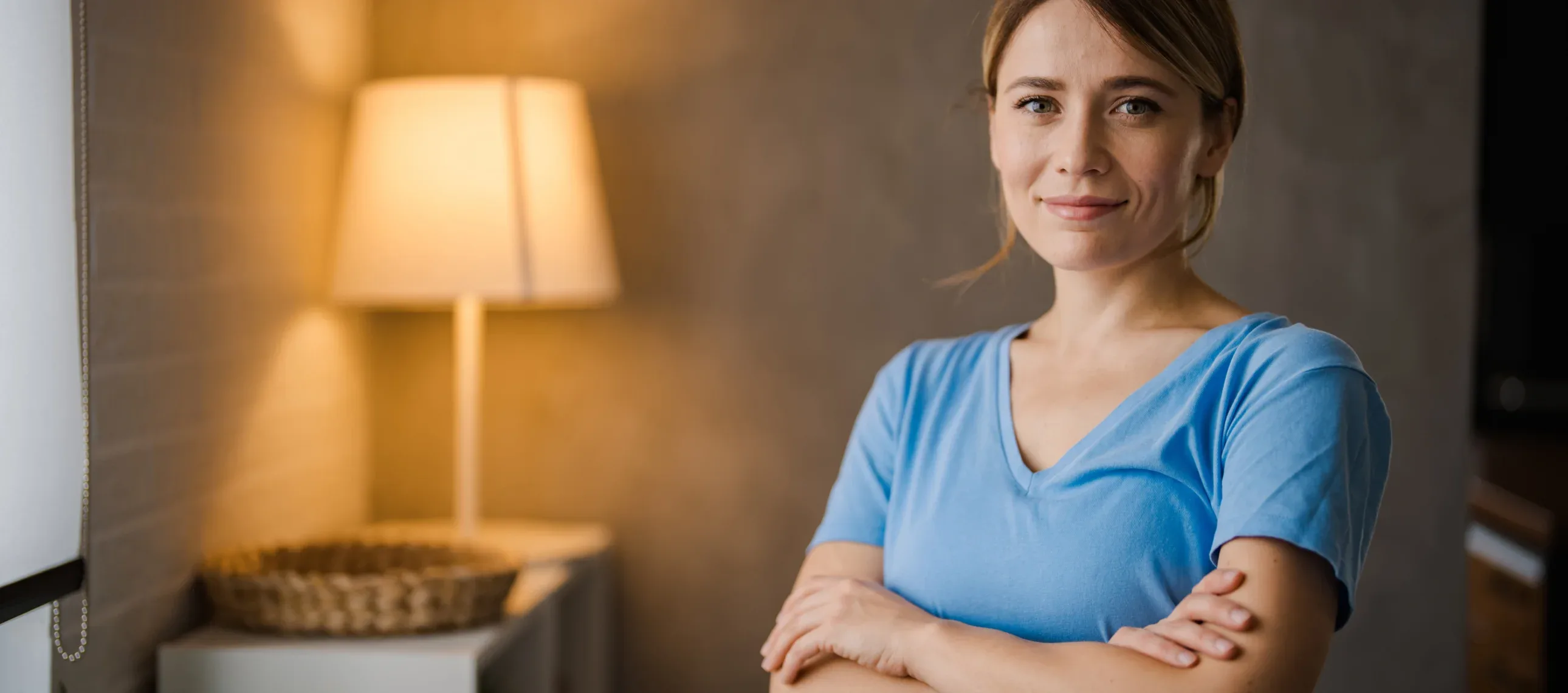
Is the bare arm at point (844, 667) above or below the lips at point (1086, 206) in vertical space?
below

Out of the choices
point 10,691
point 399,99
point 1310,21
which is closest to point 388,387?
point 399,99

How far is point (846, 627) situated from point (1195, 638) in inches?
14.0

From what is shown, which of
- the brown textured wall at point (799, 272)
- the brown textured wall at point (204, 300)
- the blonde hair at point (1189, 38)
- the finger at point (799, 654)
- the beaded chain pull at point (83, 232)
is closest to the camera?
the blonde hair at point (1189, 38)

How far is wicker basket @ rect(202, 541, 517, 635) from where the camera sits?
185cm

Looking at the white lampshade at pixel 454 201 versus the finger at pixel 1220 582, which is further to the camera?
the white lampshade at pixel 454 201

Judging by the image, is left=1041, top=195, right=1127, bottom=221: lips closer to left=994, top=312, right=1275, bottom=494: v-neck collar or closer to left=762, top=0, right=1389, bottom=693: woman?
left=762, top=0, right=1389, bottom=693: woman

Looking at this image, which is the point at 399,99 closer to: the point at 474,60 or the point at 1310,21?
the point at 474,60

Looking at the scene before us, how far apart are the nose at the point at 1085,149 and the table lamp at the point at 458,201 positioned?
122 cm

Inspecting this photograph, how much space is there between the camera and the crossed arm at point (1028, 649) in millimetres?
1056

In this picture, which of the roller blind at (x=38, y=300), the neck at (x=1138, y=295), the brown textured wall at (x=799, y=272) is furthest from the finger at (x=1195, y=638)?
the brown textured wall at (x=799, y=272)

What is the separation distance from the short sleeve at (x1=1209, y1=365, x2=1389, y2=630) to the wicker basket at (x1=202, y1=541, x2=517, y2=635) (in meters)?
1.15

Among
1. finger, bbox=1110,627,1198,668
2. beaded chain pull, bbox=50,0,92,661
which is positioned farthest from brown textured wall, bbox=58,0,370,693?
finger, bbox=1110,627,1198,668

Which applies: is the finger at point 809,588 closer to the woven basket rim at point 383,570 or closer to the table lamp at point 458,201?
the woven basket rim at point 383,570

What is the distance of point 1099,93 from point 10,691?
142cm
